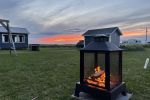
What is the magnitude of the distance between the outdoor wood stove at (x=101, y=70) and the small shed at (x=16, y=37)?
25.6 m

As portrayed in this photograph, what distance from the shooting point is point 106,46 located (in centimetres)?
352

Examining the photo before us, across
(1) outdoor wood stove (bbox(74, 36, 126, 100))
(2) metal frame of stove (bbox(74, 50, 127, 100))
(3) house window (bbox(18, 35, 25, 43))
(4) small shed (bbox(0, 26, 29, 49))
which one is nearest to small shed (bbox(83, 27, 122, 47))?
(4) small shed (bbox(0, 26, 29, 49))

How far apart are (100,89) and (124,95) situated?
0.88m

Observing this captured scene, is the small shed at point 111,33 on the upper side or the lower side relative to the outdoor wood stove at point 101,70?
upper

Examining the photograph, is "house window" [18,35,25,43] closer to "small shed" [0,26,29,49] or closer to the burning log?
"small shed" [0,26,29,49]

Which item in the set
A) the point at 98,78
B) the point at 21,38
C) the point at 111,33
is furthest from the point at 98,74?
the point at 21,38

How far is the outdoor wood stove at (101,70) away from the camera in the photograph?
3.49 meters

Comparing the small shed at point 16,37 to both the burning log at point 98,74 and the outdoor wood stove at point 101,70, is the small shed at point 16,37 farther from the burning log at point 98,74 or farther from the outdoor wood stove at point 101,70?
the burning log at point 98,74

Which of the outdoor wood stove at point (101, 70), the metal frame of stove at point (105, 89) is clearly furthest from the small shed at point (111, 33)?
the metal frame of stove at point (105, 89)

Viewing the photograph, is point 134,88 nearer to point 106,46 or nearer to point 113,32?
point 106,46

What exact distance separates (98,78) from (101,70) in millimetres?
178

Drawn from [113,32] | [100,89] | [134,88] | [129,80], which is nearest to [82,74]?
[100,89]

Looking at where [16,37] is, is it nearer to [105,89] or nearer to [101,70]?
[101,70]

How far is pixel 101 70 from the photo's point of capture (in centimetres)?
388
